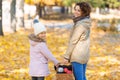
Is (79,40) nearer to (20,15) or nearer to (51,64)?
(51,64)

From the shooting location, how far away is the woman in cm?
620

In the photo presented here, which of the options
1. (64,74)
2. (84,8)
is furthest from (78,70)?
(84,8)

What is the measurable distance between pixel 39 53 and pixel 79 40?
2.17ft

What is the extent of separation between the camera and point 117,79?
29.9 ft

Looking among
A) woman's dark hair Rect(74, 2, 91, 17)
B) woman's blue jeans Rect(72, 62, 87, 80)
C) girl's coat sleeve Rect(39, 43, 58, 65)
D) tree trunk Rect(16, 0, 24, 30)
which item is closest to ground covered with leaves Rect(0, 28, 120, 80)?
woman's blue jeans Rect(72, 62, 87, 80)

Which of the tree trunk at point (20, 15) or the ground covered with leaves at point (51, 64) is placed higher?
the ground covered with leaves at point (51, 64)

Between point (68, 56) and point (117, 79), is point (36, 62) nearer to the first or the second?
point (68, 56)

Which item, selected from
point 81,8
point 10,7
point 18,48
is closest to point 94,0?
point 10,7

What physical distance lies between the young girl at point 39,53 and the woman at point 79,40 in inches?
11.8

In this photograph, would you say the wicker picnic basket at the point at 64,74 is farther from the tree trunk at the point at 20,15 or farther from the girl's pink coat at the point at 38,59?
the tree trunk at the point at 20,15

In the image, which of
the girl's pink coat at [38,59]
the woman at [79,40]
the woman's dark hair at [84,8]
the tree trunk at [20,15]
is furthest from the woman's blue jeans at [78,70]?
the tree trunk at [20,15]

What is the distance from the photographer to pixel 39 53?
20.4ft

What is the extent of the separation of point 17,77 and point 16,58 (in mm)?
3494

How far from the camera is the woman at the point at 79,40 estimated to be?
6.20 metres
